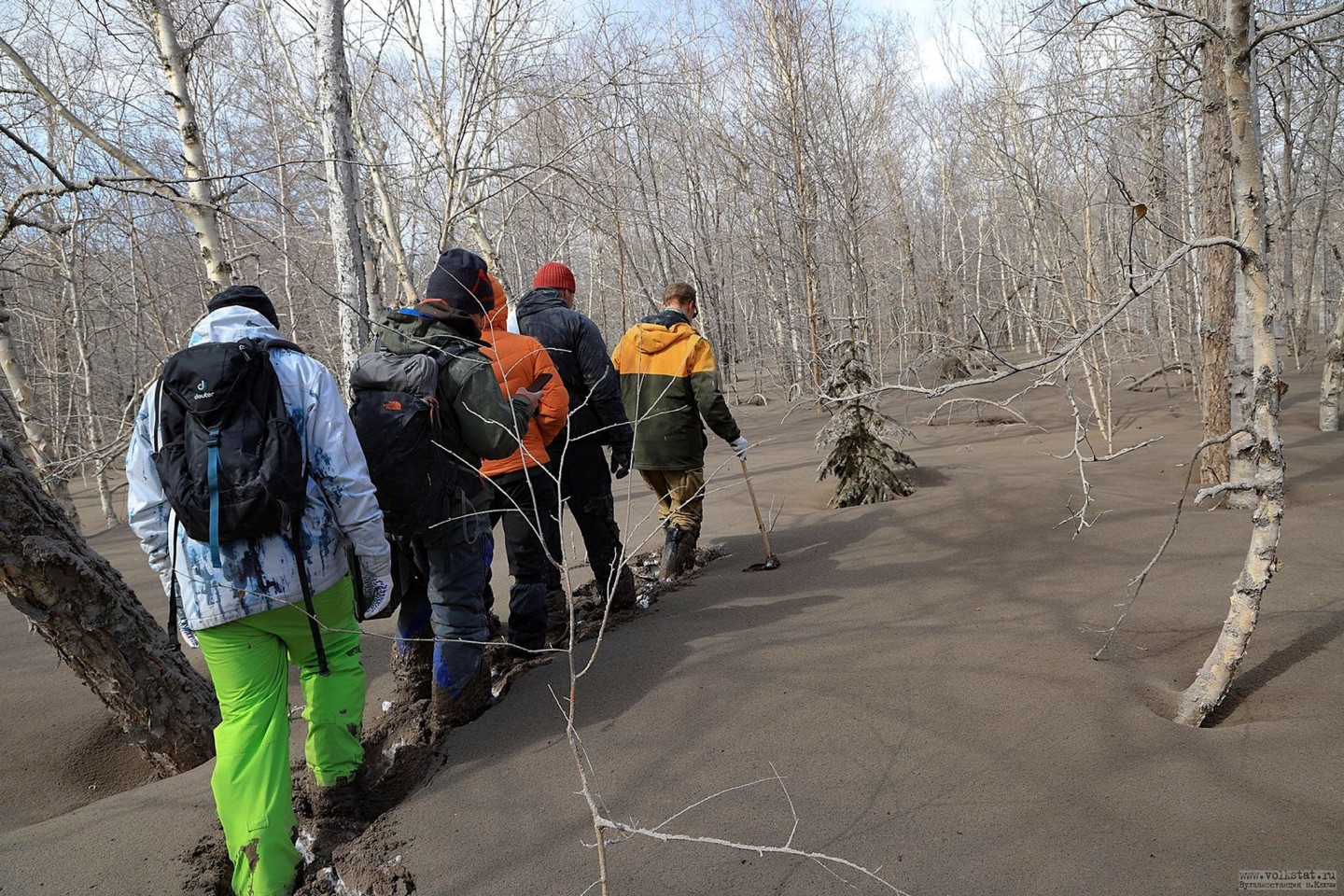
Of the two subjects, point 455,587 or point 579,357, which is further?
point 579,357

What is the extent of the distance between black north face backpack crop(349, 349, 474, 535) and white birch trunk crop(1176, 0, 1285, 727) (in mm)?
3023

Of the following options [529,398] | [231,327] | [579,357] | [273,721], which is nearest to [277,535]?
[273,721]

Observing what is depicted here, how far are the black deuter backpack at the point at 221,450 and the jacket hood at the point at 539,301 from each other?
2340 mm

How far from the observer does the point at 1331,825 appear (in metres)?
2.32

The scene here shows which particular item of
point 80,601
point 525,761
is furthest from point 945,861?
point 80,601

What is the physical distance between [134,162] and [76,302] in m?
9.29

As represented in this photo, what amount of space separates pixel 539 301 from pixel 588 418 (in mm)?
776

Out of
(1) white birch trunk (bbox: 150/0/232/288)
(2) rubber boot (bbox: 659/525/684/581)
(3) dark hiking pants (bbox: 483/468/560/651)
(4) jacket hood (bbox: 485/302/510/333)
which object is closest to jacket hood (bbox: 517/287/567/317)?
(4) jacket hood (bbox: 485/302/510/333)

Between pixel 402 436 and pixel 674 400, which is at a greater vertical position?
pixel 402 436

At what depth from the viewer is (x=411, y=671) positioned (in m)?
3.91

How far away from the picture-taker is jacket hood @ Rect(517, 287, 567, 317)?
486 cm

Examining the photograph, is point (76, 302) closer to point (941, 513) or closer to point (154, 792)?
point (154, 792)

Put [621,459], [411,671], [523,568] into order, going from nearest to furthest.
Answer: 1. [411,671]
2. [523,568]
3. [621,459]

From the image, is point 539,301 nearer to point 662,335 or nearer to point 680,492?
point 662,335
